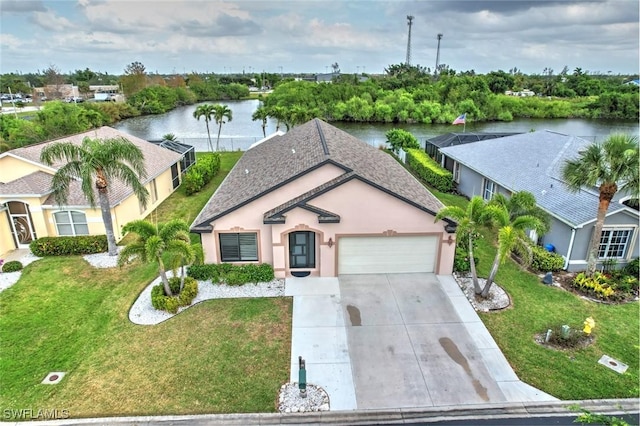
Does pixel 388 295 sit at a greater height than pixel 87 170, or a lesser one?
lesser

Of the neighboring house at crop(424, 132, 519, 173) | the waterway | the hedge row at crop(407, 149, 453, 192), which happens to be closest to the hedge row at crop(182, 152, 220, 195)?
the hedge row at crop(407, 149, 453, 192)

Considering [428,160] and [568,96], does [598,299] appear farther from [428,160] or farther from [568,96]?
[568,96]

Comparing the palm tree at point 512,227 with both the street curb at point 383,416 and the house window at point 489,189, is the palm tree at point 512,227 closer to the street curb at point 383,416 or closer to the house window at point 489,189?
the street curb at point 383,416

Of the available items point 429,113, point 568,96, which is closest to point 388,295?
point 429,113

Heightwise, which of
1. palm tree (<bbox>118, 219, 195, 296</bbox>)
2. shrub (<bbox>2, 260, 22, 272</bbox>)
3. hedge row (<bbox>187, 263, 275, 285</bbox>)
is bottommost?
shrub (<bbox>2, 260, 22, 272</bbox>)

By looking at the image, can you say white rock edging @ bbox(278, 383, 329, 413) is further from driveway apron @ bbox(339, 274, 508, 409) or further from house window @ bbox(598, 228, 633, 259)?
house window @ bbox(598, 228, 633, 259)
